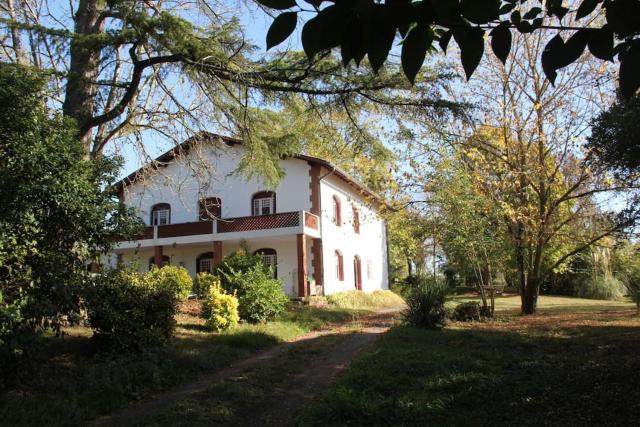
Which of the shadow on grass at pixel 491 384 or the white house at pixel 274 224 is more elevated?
the white house at pixel 274 224

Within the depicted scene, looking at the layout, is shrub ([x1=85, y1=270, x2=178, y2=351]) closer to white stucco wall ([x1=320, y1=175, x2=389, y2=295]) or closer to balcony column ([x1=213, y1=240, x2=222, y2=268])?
white stucco wall ([x1=320, y1=175, x2=389, y2=295])

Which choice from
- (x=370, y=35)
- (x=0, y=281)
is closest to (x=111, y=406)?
(x=0, y=281)

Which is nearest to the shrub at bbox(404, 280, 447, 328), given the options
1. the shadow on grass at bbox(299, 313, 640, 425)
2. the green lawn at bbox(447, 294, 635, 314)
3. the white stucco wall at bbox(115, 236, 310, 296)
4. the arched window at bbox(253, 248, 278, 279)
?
the shadow on grass at bbox(299, 313, 640, 425)

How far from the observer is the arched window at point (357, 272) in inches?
1145

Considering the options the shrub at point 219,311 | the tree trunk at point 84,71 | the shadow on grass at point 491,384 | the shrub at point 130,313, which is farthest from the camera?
the shrub at point 219,311

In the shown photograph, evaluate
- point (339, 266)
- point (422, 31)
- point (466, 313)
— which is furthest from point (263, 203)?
point (422, 31)

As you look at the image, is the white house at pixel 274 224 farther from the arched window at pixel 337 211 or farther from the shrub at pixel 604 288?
the shrub at pixel 604 288

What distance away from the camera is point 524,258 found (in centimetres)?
1802

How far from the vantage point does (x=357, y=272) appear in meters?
29.4

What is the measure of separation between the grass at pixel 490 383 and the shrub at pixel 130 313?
11.3 ft

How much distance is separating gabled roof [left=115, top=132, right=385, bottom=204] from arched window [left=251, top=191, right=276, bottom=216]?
2.80m

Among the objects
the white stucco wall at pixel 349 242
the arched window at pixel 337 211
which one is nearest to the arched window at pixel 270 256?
the white stucco wall at pixel 349 242

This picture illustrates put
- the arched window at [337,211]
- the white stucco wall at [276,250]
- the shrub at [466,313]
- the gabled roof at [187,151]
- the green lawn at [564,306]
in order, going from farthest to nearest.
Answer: the arched window at [337,211], the white stucco wall at [276,250], the green lawn at [564,306], the shrub at [466,313], the gabled roof at [187,151]

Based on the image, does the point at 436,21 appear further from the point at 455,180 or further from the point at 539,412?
the point at 455,180
